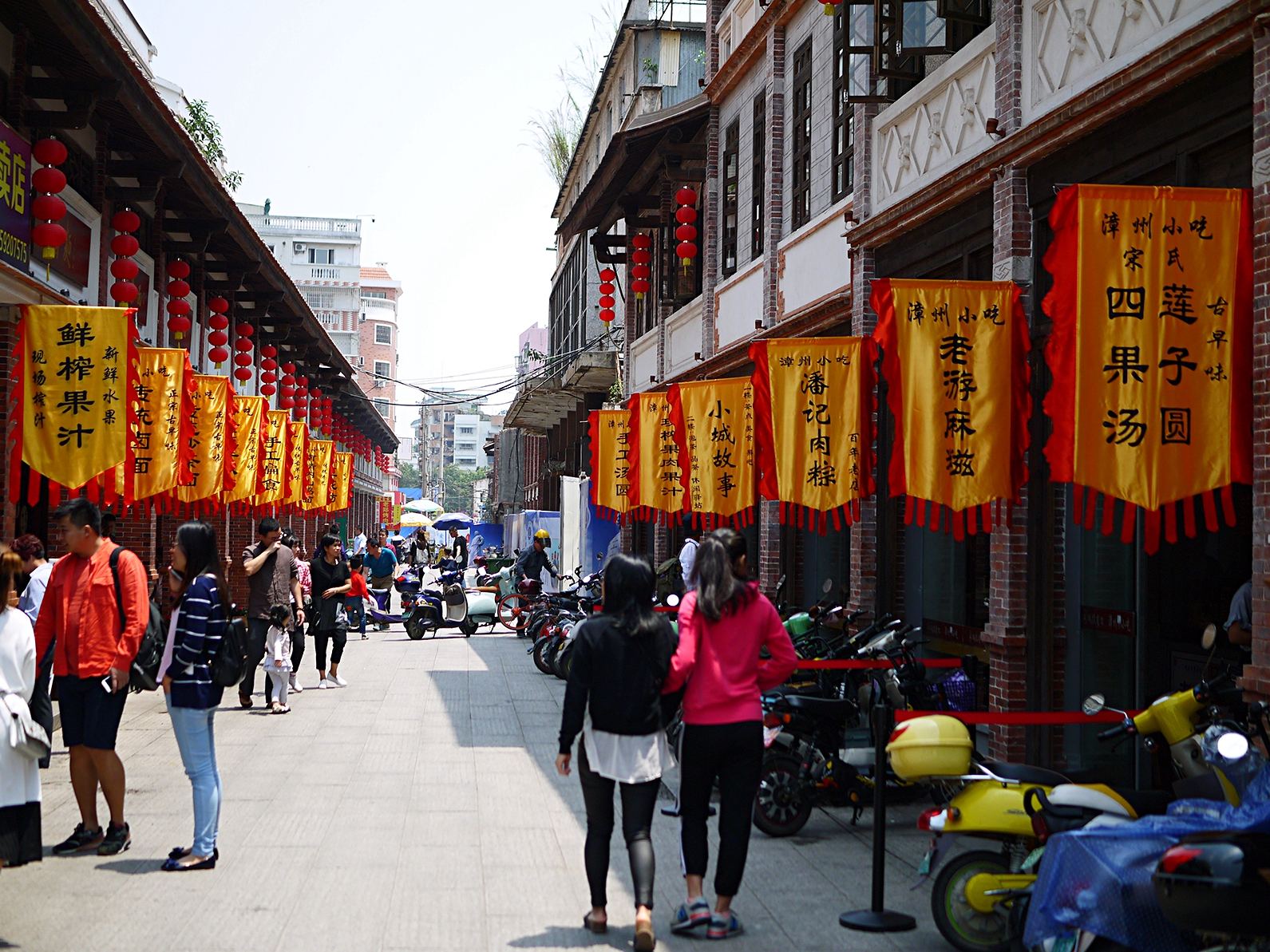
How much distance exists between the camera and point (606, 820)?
19.6 feet

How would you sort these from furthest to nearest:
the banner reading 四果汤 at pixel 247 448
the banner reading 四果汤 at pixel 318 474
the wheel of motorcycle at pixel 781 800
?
the banner reading 四果汤 at pixel 318 474 < the banner reading 四果汤 at pixel 247 448 < the wheel of motorcycle at pixel 781 800

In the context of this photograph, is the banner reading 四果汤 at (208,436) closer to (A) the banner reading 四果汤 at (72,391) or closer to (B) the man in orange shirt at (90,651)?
(A) the banner reading 四果汤 at (72,391)

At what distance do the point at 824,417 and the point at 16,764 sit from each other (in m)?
7.29

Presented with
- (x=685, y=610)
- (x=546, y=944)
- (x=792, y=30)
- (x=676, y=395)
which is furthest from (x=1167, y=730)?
(x=792, y=30)

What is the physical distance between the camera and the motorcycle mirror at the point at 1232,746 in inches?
192

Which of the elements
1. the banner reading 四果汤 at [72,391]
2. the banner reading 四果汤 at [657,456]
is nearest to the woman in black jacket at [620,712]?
the banner reading 四果汤 at [72,391]

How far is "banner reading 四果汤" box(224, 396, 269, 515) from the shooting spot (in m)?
17.9

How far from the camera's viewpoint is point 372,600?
2608 centimetres

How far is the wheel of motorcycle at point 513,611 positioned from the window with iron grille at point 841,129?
11.6 meters

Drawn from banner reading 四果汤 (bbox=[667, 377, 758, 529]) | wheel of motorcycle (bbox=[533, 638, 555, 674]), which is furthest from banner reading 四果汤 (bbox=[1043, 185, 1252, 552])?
wheel of motorcycle (bbox=[533, 638, 555, 674])

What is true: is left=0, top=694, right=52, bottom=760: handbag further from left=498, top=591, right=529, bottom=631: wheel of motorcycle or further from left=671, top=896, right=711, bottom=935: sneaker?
left=498, top=591, right=529, bottom=631: wheel of motorcycle

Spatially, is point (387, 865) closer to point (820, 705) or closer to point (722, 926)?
point (722, 926)

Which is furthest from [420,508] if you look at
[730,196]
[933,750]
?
[933,750]

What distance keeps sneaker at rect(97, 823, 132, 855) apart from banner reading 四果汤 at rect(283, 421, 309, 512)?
48.3 feet
